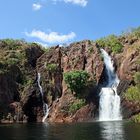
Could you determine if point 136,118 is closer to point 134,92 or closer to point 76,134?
point 134,92

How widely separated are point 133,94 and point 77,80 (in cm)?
1885

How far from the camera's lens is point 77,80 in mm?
114312

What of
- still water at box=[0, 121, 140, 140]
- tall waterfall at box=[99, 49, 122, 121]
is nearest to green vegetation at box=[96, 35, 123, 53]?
tall waterfall at box=[99, 49, 122, 121]

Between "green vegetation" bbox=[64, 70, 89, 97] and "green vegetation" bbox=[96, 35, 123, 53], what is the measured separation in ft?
67.5

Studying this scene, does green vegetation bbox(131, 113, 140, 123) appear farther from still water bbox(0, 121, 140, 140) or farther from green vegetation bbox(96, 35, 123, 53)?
green vegetation bbox(96, 35, 123, 53)

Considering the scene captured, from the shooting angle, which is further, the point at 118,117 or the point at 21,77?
the point at 21,77

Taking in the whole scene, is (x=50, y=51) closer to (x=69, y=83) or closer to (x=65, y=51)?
(x=65, y=51)

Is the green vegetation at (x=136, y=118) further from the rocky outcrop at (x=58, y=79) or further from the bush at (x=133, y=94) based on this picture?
the rocky outcrop at (x=58, y=79)

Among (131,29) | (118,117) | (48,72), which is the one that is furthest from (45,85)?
(131,29)

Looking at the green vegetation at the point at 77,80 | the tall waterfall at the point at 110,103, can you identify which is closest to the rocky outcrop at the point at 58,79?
the green vegetation at the point at 77,80

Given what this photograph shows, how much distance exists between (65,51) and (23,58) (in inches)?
538

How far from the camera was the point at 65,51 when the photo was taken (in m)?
130

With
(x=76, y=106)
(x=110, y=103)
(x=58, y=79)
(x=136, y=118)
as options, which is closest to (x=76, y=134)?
(x=136, y=118)

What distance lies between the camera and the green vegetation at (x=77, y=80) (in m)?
114
